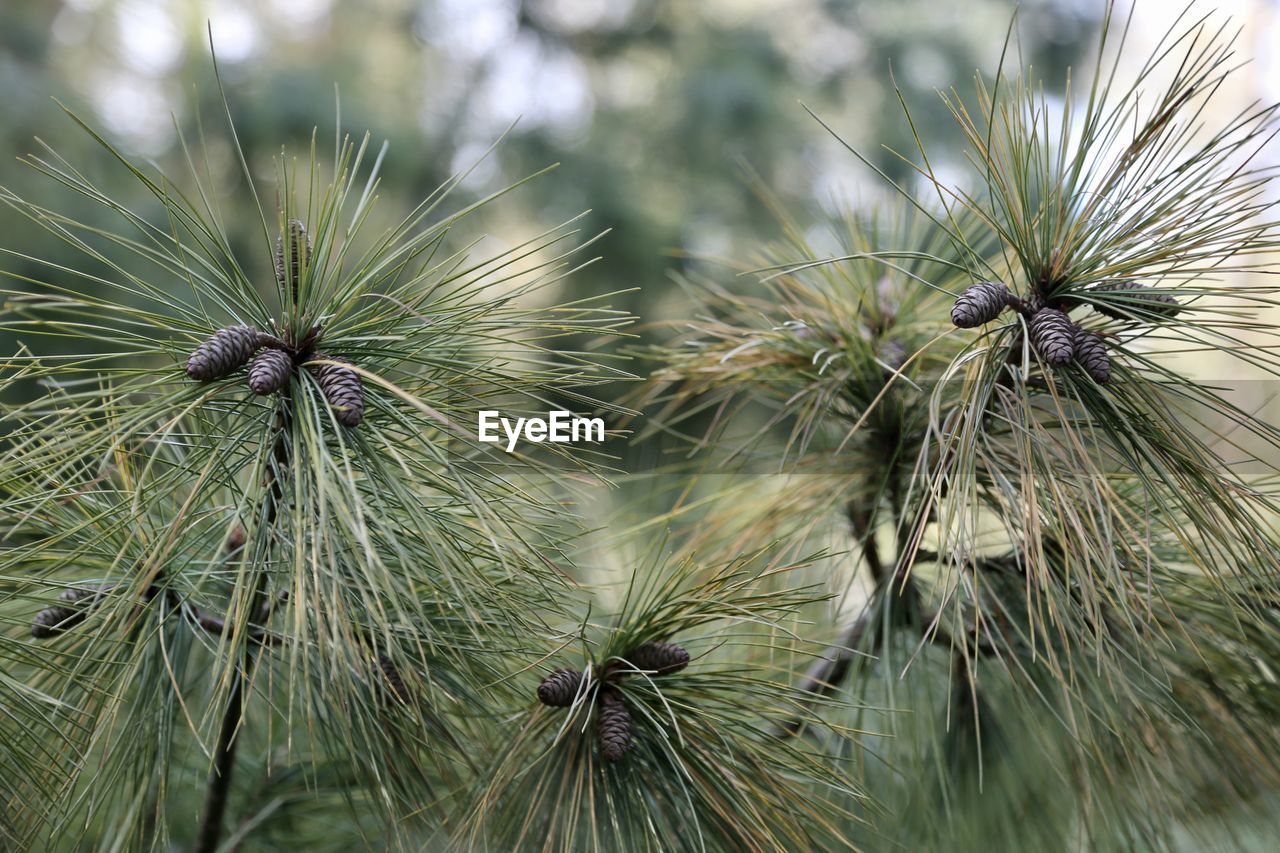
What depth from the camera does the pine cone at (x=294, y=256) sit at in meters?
0.30

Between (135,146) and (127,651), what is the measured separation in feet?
4.13

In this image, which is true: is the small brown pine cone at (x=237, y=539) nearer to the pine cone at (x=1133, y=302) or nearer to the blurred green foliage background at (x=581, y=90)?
the pine cone at (x=1133, y=302)

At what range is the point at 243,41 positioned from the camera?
174 centimetres

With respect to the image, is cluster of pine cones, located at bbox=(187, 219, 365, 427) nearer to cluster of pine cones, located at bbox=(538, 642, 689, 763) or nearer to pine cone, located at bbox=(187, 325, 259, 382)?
pine cone, located at bbox=(187, 325, 259, 382)

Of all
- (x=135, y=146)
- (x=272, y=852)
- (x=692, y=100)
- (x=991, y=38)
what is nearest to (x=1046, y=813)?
(x=272, y=852)

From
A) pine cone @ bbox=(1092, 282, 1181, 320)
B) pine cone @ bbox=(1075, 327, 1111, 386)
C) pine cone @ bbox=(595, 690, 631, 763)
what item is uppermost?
pine cone @ bbox=(1092, 282, 1181, 320)

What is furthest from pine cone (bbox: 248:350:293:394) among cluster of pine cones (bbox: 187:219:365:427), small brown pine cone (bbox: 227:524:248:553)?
small brown pine cone (bbox: 227:524:248:553)

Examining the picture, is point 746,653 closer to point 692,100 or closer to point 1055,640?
point 1055,640

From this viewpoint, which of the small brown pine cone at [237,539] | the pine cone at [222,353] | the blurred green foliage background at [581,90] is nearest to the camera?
the pine cone at [222,353]

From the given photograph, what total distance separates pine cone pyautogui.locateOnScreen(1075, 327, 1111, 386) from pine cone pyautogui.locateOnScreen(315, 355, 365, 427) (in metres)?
0.21

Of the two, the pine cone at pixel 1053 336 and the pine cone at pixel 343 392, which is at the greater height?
the pine cone at pixel 1053 336

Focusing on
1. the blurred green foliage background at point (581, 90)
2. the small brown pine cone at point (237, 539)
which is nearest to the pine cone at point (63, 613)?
the small brown pine cone at point (237, 539)

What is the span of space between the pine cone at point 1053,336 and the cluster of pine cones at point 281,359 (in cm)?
20

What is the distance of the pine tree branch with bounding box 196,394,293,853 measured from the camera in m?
0.30
